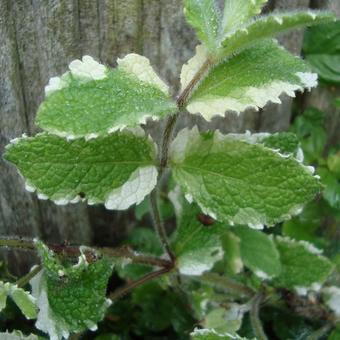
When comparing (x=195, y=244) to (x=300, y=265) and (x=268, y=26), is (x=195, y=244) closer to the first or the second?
(x=300, y=265)

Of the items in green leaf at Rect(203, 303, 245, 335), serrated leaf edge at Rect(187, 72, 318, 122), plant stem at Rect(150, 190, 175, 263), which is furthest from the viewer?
green leaf at Rect(203, 303, 245, 335)

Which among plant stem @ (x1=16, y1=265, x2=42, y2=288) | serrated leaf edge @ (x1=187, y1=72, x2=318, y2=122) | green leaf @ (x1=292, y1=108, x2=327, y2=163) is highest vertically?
serrated leaf edge @ (x1=187, y1=72, x2=318, y2=122)

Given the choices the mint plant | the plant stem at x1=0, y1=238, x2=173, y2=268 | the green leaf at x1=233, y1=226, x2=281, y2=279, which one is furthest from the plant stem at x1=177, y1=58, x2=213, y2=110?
the green leaf at x1=233, y1=226, x2=281, y2=279

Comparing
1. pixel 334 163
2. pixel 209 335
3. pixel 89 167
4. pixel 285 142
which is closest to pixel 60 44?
pixel 89 167

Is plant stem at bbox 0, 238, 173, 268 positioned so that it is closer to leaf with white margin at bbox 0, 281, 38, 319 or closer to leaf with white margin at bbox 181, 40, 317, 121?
leaf with white margin at bbox 0, 281, 38, 319

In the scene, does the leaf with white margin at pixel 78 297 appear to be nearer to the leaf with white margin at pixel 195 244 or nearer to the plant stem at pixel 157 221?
the plant stem at pixel 157 221

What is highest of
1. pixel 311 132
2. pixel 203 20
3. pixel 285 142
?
pixel 203 20

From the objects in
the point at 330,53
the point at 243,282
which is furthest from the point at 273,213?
the point at 330,53

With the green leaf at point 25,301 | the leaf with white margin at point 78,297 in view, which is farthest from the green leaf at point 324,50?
the green leaf at point 25,301
